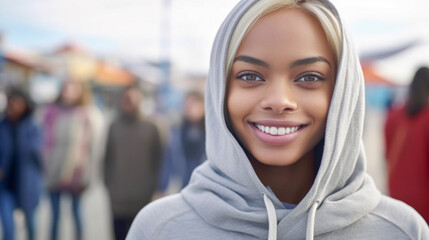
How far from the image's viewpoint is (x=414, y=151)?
12.4 feet

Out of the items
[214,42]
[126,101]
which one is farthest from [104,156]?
[214,42]

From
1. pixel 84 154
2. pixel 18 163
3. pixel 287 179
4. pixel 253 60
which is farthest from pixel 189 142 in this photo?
pixel 253 60

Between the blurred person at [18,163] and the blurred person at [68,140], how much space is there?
0.23 metres

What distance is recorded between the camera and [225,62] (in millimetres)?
1456

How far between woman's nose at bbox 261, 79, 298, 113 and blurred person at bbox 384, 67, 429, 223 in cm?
271

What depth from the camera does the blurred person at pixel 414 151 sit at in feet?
12.4

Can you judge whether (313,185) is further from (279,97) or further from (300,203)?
(279,97)

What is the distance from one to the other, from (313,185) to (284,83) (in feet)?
0.91

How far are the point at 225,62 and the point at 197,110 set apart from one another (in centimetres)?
372

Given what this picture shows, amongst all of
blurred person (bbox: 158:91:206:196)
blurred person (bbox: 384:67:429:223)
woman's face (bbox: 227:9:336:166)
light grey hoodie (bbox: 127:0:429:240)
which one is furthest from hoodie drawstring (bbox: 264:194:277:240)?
blurred person (bbox: 158:91:206:196)

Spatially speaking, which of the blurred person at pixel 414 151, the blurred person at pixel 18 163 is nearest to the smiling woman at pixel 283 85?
the blurred person at pixel 414 151

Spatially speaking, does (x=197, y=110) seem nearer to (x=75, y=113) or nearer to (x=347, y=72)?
(x=75, y=113)

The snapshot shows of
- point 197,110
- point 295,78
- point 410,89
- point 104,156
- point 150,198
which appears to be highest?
point 295,78

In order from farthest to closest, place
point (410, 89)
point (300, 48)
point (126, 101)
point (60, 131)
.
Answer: point (60, 131), point (126, 101), point (410, 89), point (300, 48)
